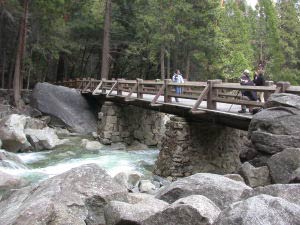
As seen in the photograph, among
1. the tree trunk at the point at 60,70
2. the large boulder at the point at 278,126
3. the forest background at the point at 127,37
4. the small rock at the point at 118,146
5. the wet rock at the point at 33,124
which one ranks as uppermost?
the forest background at the point at 127,37

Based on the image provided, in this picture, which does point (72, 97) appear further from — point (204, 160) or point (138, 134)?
point (204, 160)

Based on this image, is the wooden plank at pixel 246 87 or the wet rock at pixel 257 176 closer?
the wet rock at pixel 257 176

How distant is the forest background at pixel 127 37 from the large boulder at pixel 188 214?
20.9 meters

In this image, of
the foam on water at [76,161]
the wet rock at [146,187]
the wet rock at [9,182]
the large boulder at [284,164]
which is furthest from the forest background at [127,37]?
the large boulder at [284,164]

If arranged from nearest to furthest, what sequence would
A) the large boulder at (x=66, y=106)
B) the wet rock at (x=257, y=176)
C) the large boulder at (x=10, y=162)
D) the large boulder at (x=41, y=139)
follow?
the wet rock at (x=257, y=176)
the large boulder at (x=10, y=162)
the large boulder at (x=41, y=139)
the large boulder at (x=66, y=106)

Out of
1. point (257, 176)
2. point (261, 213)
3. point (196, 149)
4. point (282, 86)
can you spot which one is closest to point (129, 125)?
point (196, 149)

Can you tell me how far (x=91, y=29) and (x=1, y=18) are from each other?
841 cm

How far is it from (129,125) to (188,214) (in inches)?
643

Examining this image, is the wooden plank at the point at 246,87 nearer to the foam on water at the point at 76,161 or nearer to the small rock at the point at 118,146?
the foam on water at the point at 76,161

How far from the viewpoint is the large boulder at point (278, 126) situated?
7723 mm

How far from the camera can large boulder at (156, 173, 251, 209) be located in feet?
17.8

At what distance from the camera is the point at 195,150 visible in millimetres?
12633

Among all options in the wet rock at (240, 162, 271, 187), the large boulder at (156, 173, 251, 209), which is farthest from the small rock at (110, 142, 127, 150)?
the large boulder at (156, 173, 251, 209)

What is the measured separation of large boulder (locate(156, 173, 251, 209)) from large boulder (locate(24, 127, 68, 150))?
1211 centimetres
